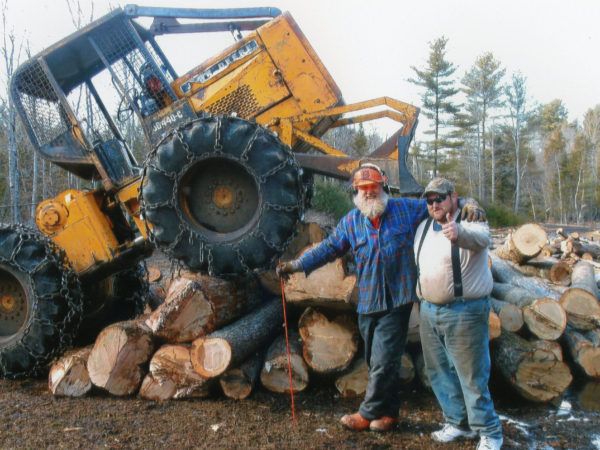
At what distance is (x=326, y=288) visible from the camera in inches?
159

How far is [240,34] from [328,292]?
313cm

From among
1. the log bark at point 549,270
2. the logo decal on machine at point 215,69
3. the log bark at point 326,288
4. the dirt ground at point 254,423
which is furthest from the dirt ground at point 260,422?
the log bark at point 549,270

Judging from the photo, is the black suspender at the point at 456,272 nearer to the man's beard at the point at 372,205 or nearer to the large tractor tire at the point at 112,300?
the man's beard at the point at 372,205

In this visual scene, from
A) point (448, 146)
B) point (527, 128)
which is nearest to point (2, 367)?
point (448, 146)

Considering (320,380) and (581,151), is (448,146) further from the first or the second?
(320,380)

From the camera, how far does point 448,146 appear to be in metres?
33.3

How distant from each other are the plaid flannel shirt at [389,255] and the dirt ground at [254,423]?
956 millimetres

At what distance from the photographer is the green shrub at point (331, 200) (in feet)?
60.9

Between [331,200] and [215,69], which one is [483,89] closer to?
[331,200]

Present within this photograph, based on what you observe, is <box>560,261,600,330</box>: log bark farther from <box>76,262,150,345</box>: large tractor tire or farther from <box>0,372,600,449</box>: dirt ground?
<box>76,262,150,345</box>: large tractor tire

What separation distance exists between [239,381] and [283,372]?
38 cm

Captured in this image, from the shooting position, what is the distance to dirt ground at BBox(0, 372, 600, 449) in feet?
11.0

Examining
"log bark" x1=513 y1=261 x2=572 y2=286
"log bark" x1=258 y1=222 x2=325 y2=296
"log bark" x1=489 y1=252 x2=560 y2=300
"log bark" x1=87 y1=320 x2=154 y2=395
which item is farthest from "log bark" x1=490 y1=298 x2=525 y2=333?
"log bark" x1=513 y1=261 x2=572 y2=286

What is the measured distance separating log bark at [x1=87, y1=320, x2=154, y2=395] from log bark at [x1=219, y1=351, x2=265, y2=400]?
73 cm
